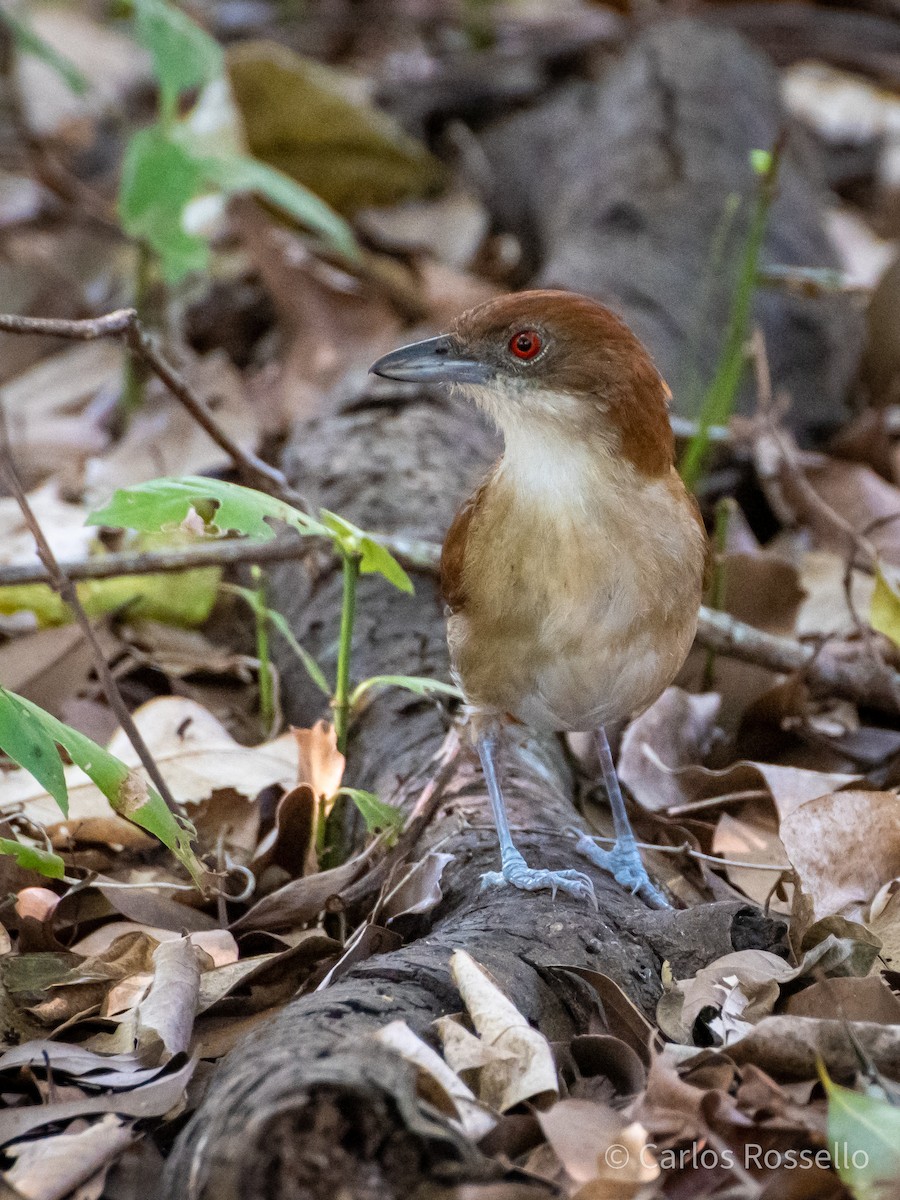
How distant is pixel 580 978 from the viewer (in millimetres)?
2783

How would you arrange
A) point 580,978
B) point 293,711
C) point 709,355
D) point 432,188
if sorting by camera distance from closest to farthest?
point 580,978 → point 293,711 → point 709,355 → point 432,188

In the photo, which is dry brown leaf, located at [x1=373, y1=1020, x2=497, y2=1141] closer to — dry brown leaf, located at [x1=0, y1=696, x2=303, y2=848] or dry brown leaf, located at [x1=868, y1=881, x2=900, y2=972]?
dry brown leaf, located at [x1=868, y1=881, x2=900, y2=972]

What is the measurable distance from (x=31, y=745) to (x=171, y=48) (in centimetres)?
385

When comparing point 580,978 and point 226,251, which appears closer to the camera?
point 580,978

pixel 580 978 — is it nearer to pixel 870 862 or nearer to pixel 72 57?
pixel 870 862

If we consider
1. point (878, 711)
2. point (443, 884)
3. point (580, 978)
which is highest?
point (580, 978)

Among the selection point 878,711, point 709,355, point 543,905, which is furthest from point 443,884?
point 709,355

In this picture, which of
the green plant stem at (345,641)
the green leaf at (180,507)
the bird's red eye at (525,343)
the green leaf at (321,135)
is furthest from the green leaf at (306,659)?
the green leaf at (321,135)

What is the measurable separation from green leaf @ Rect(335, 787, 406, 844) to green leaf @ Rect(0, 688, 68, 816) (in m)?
0.76

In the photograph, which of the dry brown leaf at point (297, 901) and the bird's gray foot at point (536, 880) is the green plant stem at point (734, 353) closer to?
the bird's gray foot at point (536, 880)

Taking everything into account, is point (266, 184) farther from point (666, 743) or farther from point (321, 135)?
point (666, 743)

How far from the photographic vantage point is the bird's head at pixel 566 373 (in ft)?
11.0

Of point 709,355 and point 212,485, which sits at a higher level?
point 212,485

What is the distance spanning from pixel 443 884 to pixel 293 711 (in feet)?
4.21
